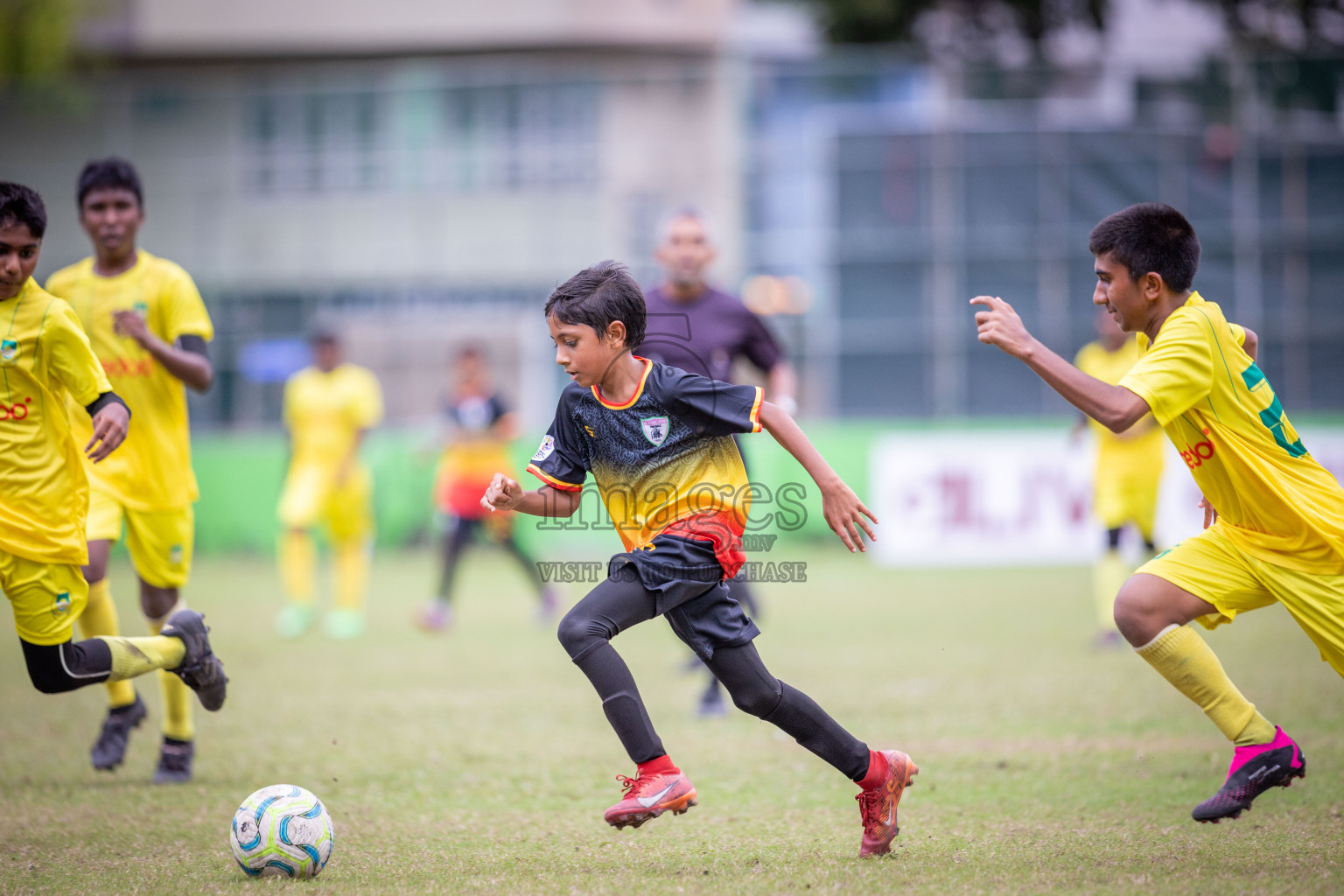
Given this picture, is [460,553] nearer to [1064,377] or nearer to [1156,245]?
[1156,245]

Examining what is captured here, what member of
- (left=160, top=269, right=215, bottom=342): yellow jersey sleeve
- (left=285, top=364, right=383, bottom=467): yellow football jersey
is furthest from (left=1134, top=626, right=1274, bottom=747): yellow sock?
(left=285, top=364, right=383, bottom=467): yellow football jersey

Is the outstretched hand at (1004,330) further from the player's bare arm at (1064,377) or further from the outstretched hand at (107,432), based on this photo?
the outstretched hand at (107,432)

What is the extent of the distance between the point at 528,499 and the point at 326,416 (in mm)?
7337

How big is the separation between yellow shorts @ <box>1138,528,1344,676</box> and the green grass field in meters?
0.71

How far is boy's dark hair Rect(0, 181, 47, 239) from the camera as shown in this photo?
4.23 metres

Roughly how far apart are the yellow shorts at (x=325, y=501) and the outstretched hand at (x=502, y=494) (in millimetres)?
7053

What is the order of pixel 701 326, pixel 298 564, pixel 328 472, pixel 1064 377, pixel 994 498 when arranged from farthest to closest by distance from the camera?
pixel 994 498 → pixel 328 472 → pixel 298 564 → pixel 701 326 → pixel 1064 377

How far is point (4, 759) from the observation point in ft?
18.6

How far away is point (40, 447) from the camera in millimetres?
4340

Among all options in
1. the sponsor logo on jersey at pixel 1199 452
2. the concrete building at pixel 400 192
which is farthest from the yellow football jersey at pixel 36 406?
the concrete building at pixel 400 192

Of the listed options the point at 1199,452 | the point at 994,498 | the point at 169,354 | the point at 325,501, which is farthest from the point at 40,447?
the point at 994,498

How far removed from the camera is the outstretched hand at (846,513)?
3.67 meters

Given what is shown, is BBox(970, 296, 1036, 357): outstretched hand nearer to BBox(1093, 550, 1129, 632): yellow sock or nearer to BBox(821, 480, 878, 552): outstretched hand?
BBox(821, 480, 878, 552): outstretched hand

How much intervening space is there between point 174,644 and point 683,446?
2.14 m
